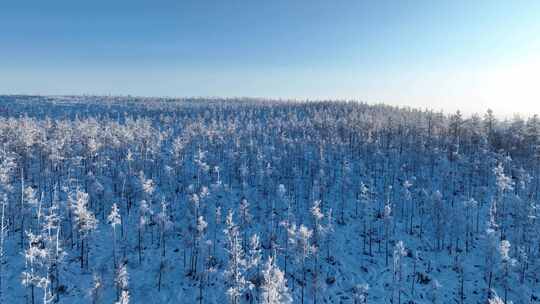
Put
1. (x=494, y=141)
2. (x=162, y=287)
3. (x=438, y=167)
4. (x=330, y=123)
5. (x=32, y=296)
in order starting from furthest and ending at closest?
(x=330, y=123), (x=494, y=141), (x=438, y=167), (x=162, y=287), (x=32, y=296)

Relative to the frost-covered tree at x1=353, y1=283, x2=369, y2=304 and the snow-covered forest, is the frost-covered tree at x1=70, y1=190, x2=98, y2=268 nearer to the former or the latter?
the snow-covered forest

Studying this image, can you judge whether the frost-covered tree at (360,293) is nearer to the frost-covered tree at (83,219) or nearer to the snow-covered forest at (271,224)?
the snow-covered forest at (271,224)

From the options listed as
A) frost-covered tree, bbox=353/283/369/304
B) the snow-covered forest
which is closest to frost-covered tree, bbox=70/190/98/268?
the snow-covered forest

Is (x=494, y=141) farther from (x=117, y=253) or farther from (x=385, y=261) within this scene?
(x=117, y=253)

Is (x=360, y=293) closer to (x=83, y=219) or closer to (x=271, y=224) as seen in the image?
(x=271, y=224)

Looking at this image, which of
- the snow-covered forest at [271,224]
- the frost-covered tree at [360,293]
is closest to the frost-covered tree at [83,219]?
the snow-covered forest at [271,224]

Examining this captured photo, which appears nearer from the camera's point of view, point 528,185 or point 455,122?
point 528,185

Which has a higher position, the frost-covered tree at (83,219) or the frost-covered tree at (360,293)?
the frost-covered tree at (83,219)

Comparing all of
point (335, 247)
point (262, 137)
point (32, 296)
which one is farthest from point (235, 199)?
point (262, 137)
